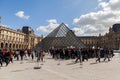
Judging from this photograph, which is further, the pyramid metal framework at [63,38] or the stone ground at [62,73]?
the pyramid metal framework at [63,38]

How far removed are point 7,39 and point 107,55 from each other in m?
68.8

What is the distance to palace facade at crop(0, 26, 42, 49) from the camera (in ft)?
286

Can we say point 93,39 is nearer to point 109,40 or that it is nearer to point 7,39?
point 109,40

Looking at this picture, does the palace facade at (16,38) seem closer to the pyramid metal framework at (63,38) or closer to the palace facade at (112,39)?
the palace facade at (112,39)

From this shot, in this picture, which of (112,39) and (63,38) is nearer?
(63,38)

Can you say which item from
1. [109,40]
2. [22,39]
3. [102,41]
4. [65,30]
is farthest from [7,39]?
[102,41]

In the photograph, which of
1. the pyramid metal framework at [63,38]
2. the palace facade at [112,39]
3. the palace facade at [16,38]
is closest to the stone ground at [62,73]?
the pyramid metal framework at [63,38]

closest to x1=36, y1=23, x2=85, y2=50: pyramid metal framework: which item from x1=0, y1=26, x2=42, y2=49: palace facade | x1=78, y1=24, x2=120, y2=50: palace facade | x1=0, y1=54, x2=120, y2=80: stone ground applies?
x1=0, y1=54, x2=120, y2=80: stone ground

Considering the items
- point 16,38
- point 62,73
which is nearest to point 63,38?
point 62,73

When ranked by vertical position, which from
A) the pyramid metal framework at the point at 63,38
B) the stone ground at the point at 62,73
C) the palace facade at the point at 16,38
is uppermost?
the palace facade at the point at 16,38

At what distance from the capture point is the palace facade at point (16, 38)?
87.1 meters

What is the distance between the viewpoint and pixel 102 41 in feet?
523

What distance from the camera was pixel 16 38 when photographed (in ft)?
339

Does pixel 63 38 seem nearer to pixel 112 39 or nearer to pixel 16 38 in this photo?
pixel 16 38
